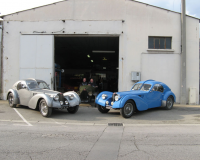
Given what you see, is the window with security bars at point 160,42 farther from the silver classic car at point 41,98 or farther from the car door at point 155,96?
the silver classic car at point 41,98

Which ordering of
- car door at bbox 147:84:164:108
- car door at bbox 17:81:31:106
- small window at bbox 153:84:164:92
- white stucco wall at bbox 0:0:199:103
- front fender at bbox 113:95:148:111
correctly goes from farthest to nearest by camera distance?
white stucco wall at bbox 0:0:199:103
small window at bbox 153:84:164:92
car door at bbox 147:84:164:108
car door at bbox 17:81:31:106
front fender at bbox 113:95:148:111

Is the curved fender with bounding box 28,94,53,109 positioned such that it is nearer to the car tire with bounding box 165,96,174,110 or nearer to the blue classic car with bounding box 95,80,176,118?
the blue classic car with bounding box 95,80,176,118

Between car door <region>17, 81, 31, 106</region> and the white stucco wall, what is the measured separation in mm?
3478

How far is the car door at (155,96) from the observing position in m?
7.68

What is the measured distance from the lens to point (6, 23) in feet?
36.6

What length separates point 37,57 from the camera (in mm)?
11055

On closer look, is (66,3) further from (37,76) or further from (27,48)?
(37,76)

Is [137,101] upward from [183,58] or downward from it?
downward

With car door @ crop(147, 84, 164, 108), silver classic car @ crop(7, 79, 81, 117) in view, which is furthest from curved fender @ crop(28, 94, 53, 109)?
car door @ crop(147, 84, 164, 108)

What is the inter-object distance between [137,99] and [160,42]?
6123mm

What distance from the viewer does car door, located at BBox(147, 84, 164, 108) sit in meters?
7.68

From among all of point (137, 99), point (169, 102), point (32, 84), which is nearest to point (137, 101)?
point (137, 99)

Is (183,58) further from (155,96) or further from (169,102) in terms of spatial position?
(155,96)

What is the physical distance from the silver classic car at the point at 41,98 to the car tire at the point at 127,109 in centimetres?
206
